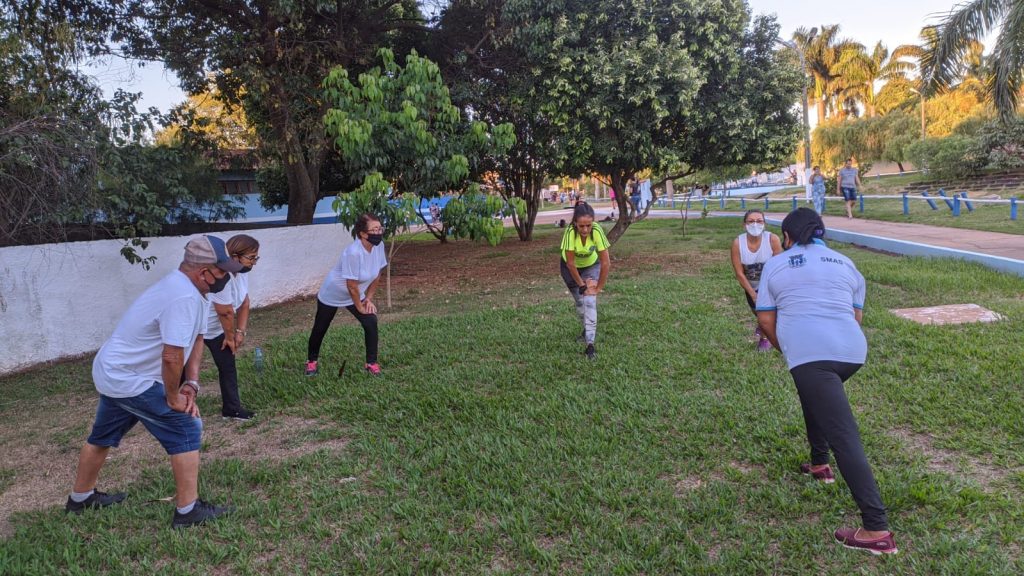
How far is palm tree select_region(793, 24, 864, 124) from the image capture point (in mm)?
44572

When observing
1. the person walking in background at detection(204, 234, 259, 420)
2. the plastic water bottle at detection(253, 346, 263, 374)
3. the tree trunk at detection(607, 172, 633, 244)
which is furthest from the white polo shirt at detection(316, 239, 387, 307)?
the tree trunk at detection(607, 172, 633, 244)

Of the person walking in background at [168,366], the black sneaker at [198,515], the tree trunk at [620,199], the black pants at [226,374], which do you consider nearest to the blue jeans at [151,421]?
the person walking in background at [168,366]

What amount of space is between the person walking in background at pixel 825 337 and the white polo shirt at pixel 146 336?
2776mm

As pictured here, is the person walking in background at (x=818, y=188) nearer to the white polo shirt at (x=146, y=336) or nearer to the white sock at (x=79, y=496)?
the white polo shirt at (x=146, y=336)

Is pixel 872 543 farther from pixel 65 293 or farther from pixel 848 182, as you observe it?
pixel 848 182

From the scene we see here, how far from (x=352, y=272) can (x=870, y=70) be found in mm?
48186

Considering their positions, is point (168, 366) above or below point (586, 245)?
below

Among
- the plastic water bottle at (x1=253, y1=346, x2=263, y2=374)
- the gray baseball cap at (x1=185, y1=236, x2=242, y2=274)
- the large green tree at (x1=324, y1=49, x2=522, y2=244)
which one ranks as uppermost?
the large green tree at (x1=324, y1=49, x2=522, y2=244)

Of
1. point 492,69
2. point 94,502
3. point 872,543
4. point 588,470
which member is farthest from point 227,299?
point 492,69

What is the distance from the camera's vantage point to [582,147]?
11578 mm

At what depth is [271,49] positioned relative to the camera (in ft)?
35.5

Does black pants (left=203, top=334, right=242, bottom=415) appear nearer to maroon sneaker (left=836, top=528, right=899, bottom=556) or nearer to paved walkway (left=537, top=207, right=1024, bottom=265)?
maroon sneaker (left=836, top=528, right=899, bottom=556)

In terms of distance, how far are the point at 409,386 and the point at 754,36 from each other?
33.9 ft

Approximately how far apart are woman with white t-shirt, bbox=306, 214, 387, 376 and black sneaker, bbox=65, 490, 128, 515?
2391 millimetres
